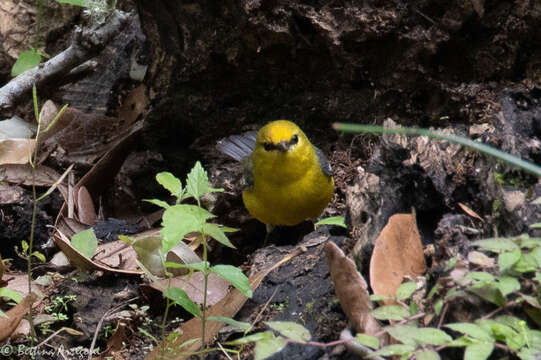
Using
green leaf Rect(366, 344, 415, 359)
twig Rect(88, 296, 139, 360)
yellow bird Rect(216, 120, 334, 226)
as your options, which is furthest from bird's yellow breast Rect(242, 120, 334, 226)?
green leaf Rect(366, 344, 415, 359)

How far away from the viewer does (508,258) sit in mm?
1941

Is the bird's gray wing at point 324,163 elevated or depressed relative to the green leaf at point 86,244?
elevated

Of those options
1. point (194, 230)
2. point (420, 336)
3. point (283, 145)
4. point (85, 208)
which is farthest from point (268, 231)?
point (420, 336)

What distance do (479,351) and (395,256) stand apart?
78 centimetres

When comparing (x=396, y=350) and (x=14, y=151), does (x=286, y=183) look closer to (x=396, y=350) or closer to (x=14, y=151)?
(x=14, y=151)

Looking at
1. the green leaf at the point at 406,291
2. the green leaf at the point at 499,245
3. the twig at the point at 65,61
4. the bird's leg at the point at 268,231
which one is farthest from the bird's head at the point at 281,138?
the green leaf at the point at 499,245

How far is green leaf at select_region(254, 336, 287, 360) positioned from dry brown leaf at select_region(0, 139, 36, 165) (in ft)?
9.64

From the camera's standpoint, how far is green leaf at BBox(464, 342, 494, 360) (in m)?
1.78

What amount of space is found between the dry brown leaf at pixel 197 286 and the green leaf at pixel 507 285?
170 centimetres

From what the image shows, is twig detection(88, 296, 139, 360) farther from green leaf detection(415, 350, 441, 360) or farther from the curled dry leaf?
green leaf detection(415, 350, 441, 360)

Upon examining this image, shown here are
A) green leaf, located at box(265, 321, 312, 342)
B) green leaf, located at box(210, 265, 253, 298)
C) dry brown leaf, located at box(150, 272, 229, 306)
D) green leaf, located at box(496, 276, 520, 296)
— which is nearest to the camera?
green leaf, located at box(496, 276, 520, 296)

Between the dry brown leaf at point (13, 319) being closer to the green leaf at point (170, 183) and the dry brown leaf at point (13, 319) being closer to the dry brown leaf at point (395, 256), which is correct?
the green leaf at point (170, 183)

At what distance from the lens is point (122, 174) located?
16.3 ft

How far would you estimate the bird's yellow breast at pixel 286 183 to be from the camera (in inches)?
171
